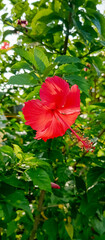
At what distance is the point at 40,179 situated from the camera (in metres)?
0.57

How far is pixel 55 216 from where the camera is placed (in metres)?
1.34

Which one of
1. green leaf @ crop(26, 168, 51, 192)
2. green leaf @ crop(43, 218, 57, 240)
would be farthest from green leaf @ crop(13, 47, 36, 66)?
green leaf @ crop(43, 218, 57, 240)

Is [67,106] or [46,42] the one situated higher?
[46,42]

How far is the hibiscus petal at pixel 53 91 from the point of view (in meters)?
0.50

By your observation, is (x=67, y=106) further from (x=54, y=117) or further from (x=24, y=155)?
(x=24, y=155)

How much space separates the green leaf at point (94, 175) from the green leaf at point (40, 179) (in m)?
0.34

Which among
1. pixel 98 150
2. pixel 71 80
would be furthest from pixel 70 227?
pixel 71 80

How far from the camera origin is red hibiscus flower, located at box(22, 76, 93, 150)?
51 cm

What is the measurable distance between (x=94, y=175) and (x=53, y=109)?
0.46m

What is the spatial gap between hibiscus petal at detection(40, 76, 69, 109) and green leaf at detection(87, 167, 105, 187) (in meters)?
0.47

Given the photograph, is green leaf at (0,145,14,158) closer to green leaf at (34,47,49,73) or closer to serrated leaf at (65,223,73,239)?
green leaf at (34,47,49,73)

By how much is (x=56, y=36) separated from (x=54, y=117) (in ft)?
2.44

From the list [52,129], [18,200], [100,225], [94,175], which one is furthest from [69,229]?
[52,129]

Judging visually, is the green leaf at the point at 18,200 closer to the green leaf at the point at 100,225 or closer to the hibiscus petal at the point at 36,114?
the hibiscus petal at the point at 36,114
